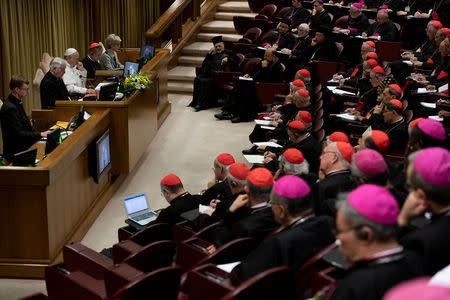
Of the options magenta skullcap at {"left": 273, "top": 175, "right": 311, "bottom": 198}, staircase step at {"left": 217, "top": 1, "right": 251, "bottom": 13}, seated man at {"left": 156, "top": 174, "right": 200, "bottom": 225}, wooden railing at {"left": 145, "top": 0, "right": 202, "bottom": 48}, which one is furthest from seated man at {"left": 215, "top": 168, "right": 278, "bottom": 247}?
staircase step at {"left": 217, "top": 1, "right": 251, "bottom": 13}

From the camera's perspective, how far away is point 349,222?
7.68 ft

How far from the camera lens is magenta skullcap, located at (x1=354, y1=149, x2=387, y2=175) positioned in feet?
11.6

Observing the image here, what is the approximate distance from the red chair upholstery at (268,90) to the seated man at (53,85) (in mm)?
3216

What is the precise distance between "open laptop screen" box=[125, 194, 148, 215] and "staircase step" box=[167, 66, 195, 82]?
20.4ft

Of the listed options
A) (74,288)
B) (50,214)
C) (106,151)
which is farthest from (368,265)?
(106,151)

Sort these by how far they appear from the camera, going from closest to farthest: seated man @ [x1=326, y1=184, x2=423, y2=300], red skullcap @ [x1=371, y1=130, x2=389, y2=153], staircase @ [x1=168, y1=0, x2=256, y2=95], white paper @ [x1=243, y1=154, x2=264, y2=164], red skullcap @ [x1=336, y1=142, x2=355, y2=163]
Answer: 1. seated man @ [x1=326, y1=184, x2=423, y2=300]
2. red skullcap @ [x1=336, y1=142, x2=355, y2=163]
3. red skullcap @ [x1=371, y1=130, x2=389, y2=153]
4. white paper @ [x1=243, y1=154, x2=264, y2=164]
5. staircase @ [x1=168, y1=0, x2=256, y2=95]

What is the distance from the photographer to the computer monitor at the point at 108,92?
6828 millimetres

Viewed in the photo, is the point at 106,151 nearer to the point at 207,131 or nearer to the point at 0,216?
the point at 0,216

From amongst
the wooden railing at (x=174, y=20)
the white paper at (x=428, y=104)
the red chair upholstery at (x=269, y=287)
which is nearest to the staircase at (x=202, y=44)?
the wooden railing at (x=174, y=20)

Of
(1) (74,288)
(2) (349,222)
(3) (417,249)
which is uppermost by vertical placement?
(2) (349,222)

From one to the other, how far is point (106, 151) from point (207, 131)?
9.23 feet

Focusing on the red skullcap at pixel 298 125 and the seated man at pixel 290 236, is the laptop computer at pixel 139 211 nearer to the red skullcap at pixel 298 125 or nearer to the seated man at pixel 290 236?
the red skullcap at pixel 298 125

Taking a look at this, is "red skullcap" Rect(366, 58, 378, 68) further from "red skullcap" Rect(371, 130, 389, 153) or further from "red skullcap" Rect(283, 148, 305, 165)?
"red skullcap" Rect(283, 148, 305, 165)

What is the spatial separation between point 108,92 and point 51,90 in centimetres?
86
